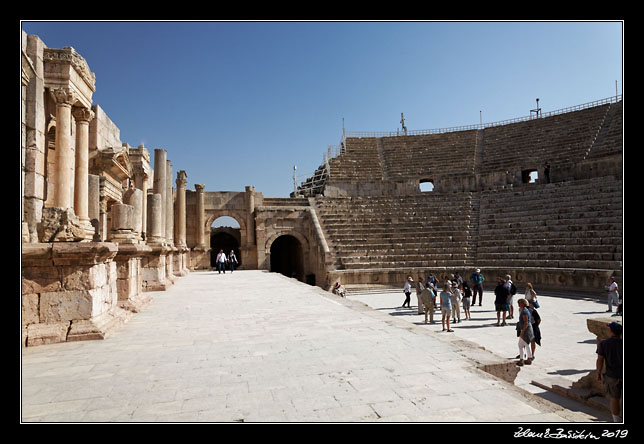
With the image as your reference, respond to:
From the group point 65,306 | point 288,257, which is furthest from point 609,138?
point 65,306

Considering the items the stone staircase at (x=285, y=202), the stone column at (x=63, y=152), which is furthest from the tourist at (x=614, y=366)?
the stone staircase at (x=285, y=202)

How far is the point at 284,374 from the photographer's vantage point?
4.32 metres

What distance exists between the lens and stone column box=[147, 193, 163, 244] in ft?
42.0

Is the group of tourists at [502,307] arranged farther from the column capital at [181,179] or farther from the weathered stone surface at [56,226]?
the column capital at [181,179]

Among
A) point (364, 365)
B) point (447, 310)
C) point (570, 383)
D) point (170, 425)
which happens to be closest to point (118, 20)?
point (170, 425)

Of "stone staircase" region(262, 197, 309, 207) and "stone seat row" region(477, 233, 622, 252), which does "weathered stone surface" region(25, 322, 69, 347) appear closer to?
"stone seat row" region(477, 233, 622, 252)

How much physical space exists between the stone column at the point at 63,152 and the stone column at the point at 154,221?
6161 millimetres

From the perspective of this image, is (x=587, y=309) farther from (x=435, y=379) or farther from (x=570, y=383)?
(x=435, y=379)

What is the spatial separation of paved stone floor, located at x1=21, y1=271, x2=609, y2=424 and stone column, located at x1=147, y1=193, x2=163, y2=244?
16.8 feet

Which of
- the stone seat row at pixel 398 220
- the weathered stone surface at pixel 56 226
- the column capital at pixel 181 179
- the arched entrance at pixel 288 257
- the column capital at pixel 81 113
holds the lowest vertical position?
the arched entrance at pixel 288 257

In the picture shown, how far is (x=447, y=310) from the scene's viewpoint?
8.62m

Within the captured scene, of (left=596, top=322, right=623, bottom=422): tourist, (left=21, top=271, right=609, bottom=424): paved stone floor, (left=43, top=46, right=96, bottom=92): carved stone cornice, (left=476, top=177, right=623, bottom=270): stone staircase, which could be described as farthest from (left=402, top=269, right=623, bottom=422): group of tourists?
(left=43, top=46, right=96, bottom=92): carved stone cornice

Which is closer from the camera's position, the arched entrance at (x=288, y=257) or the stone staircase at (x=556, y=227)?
the stone staircase at (x=556, y=227)

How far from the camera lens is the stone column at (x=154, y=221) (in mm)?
12789
